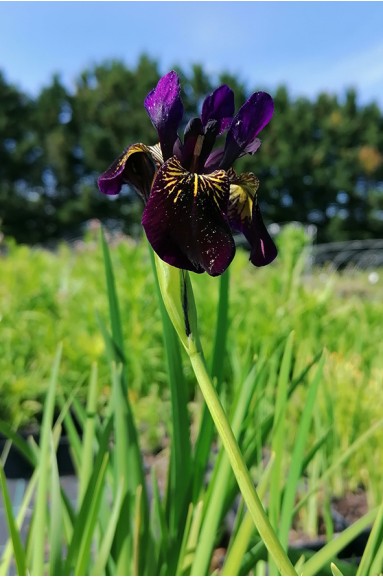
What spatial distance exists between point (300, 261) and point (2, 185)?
25987 millimetres

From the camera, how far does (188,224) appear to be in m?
0.53

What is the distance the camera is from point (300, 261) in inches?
112

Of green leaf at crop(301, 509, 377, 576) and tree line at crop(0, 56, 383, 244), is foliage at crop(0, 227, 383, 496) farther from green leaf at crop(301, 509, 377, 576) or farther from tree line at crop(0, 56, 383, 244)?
tree line at crop(0, 56, 383, 244)

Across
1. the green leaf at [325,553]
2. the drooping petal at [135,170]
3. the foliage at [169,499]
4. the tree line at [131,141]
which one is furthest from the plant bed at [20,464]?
the tree line at [131,141]

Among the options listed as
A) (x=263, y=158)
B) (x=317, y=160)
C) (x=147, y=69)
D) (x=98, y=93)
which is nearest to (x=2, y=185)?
(x=98, y=93)

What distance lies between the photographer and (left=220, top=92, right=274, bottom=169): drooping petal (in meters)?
0.61

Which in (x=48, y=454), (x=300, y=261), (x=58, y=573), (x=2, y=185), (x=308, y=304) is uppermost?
(x=2, y=185)

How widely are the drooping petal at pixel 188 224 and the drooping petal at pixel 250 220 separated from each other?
0.07 m

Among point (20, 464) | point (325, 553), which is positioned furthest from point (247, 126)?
point (20, 464)

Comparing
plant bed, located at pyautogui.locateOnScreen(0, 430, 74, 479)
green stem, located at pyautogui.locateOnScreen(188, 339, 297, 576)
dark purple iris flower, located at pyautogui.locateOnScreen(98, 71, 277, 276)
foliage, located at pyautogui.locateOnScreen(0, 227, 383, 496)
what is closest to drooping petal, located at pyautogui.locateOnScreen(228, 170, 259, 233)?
dark purple iris flower, located at pyautogui.locateOnScreen(98, 71, 277, 276)

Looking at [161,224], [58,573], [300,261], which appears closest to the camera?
[161,224]

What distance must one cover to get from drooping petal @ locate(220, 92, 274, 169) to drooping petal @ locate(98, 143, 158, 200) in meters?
0.07

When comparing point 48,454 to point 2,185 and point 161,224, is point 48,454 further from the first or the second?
point 2,185

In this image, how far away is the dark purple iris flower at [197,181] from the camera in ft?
1.72
